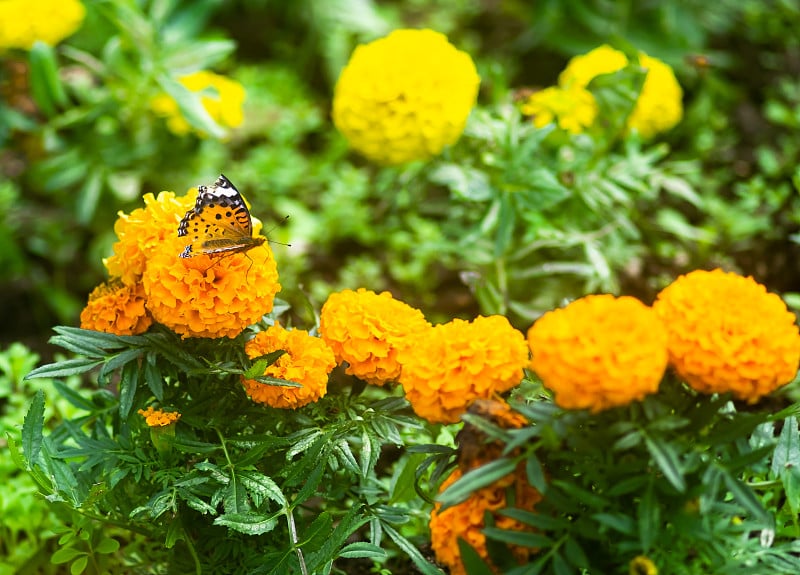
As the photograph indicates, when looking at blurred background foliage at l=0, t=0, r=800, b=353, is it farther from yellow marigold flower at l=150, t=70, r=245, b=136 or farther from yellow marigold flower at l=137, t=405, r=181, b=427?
yellow marigold flower at l=137, t=405, r=181, b=427

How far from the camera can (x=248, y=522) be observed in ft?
5.15

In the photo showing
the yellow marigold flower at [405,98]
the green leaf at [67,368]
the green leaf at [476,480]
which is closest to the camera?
the green leaf at [476,480]

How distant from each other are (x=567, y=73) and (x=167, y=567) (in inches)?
83.3

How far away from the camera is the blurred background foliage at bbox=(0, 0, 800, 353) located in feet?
9.06

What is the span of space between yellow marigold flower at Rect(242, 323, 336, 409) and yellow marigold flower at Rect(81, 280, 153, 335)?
0.23m

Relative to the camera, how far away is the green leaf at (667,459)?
50.6 inches

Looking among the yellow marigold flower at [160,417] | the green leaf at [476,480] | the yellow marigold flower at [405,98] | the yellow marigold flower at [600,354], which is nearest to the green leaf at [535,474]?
the green leaf at [476,480]

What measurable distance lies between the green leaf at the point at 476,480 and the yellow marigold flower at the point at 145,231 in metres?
0.72

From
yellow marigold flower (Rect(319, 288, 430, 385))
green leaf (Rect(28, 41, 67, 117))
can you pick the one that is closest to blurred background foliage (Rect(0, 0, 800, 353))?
green leaf (Rect(28, 41, 67, 117))

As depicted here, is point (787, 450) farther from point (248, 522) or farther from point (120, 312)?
point (120, 312)

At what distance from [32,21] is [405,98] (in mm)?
1562

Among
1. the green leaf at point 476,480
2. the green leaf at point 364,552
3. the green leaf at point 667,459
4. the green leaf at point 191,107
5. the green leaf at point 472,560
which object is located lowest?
the green leaf at point 364,552

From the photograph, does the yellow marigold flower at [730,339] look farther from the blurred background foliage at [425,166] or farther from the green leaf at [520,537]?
the blurred background foliage at [425,166]

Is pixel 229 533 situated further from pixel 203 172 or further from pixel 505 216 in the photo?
pixel 203 172
